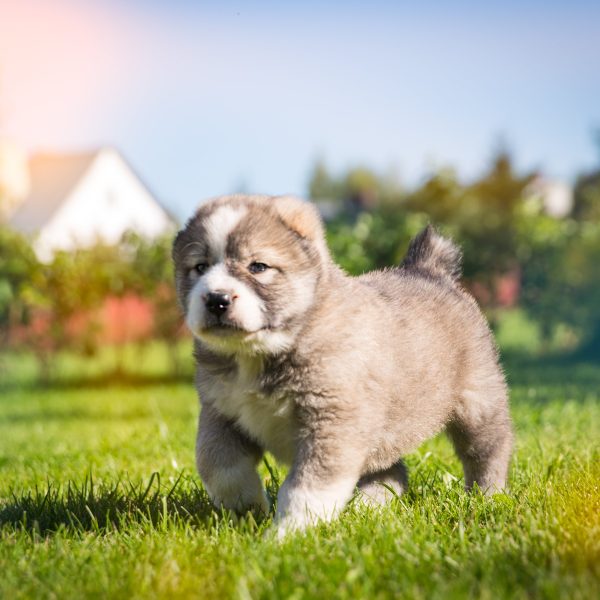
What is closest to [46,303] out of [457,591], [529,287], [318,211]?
[529,287]

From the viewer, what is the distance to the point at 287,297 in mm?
3068

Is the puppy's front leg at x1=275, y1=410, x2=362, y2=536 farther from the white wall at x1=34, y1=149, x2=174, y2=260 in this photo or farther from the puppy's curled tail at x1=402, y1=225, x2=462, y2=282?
the white wall at x1=34, y1=149, x2=174, y2=260

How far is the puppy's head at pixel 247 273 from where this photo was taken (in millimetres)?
2939

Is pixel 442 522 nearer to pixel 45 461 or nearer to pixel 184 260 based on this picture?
pixel 184 260

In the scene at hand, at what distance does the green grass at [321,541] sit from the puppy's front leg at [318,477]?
0.26 ft

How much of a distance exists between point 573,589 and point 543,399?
6381mm

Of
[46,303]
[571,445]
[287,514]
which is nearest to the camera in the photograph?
[287,514]

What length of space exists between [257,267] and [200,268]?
214mm

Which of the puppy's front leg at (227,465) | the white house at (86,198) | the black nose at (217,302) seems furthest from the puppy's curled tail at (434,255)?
the white house at (86,198)

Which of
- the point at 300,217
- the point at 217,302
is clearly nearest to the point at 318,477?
the point at 217,302

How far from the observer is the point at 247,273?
3.02 m

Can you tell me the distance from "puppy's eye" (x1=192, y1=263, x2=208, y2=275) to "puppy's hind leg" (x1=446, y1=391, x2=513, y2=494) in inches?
55.2

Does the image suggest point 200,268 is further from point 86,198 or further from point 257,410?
point 86,198

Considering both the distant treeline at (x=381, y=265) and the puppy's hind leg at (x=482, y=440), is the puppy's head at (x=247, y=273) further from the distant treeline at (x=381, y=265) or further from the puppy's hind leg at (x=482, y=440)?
the distant treeline at (x=381, y=265)
